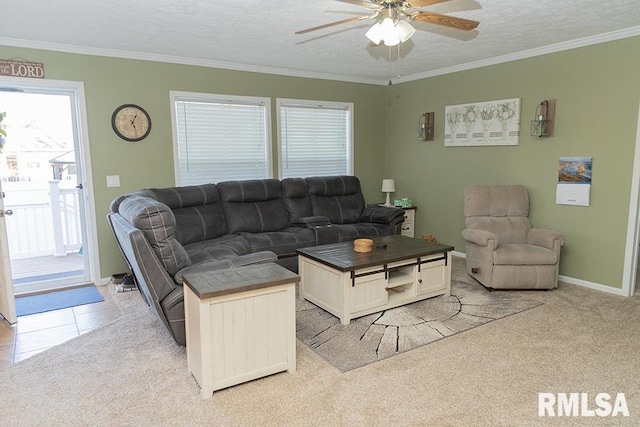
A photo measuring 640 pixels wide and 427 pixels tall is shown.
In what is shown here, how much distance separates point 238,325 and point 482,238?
273 centimetres

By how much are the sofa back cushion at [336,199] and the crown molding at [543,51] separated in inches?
73.0

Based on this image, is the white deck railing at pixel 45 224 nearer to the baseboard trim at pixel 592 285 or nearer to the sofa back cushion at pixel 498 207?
the sofa back cushion at pixel 498 207

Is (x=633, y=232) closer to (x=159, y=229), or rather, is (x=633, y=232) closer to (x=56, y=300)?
(x=159, y=229)

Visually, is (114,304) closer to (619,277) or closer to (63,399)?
(63,399)

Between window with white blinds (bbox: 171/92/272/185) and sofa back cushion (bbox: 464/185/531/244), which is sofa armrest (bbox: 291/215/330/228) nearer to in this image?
window with white blinds (bbox: 171/92/272/185)

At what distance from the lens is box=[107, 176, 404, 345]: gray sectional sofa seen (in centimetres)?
268

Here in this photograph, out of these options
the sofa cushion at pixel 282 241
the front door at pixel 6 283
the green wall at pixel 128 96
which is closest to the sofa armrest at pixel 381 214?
the sofa cushion at pixel 282 241

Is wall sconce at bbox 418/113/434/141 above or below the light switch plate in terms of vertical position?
above

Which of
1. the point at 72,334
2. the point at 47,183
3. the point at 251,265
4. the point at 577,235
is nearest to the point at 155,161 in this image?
the point at 47,183

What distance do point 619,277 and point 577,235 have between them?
53 cm

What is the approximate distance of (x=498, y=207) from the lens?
463 cm

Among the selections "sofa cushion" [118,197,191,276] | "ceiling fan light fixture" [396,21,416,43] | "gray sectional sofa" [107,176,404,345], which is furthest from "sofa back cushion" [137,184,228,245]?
"ceiling fan light fixture" [396,21,416,43]

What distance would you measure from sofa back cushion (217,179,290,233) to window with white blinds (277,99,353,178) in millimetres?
622

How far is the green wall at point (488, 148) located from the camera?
3947 millimetres
